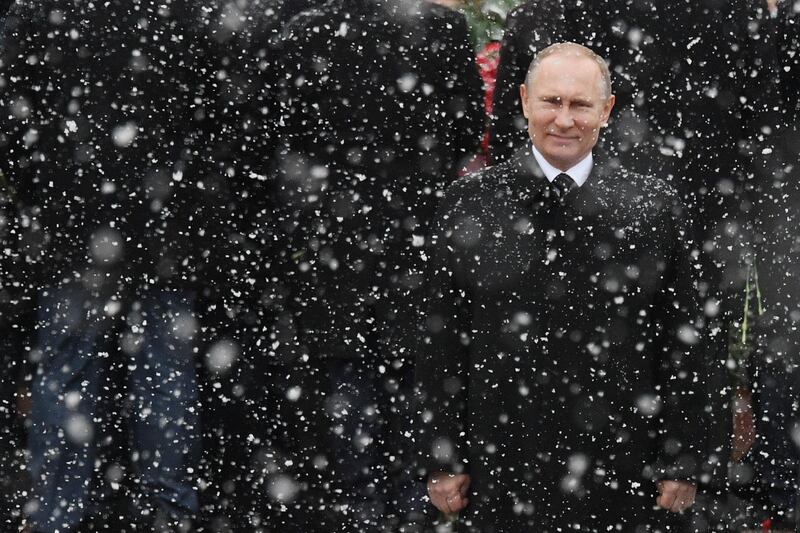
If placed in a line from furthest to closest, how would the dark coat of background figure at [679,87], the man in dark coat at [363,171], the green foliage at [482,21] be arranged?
the green foliage at [482,21], the man in dark coat at [363,171], the dark coat of background figure at [679,87]

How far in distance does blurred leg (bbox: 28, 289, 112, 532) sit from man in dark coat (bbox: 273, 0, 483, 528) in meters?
0.79

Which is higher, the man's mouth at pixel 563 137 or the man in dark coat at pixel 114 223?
the man in dark coat at pixel 114 223

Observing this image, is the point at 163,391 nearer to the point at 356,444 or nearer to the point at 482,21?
the point at 356,444

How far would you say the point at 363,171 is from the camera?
5285mm

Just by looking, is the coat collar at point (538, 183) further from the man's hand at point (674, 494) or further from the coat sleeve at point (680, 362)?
the man's hand at point (674, 494)

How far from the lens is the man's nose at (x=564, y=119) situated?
3.79 meters

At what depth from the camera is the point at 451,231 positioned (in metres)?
3.92

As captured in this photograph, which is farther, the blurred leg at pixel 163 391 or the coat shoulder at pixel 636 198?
the blurred leg at pixel 163 391

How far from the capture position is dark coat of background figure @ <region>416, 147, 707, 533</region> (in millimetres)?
3834

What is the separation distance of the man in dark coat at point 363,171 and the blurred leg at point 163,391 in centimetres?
43

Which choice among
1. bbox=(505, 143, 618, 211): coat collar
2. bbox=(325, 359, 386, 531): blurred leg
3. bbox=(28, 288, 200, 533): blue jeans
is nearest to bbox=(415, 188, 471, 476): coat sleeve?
bbox=(505, 143, 618, 211): coat collar

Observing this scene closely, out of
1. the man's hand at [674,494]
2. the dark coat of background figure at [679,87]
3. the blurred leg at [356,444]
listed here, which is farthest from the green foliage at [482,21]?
the man's hand at [674,494]

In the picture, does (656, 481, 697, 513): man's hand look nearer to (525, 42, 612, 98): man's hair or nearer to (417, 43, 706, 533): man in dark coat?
(417, 43, 706, 533): man in dark coat

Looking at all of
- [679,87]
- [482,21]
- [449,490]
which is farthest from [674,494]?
[482,21]
